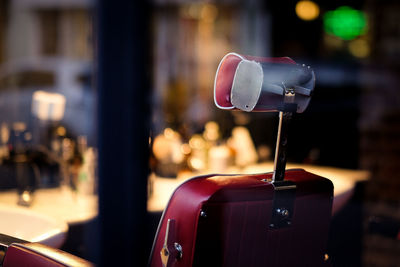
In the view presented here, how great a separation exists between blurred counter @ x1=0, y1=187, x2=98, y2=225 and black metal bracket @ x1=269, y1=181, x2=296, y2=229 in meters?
0.91

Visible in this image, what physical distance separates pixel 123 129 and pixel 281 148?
597mm

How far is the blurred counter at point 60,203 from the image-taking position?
6.34ft

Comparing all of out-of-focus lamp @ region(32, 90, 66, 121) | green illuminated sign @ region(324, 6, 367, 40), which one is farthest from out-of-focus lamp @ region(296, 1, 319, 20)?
out-of-focus lamp @ region(32, 90, 66, 121)

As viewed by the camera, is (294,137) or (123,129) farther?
(294,137)

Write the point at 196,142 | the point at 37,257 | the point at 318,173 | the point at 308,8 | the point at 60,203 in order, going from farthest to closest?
the point at 308,8
the point at 196,142
the point at 60,203
the point at 318,173
the point at 37,257

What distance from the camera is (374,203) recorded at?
3469mm

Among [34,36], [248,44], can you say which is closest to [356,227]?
[248,44]

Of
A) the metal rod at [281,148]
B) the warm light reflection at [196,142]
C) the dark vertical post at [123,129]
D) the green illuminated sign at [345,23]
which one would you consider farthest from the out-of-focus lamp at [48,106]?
the green illuminated sign at [345,23]

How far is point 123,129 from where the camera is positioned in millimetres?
688

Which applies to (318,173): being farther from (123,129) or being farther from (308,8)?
(308,8)

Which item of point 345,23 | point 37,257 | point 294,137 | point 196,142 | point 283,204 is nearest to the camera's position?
point 283,204

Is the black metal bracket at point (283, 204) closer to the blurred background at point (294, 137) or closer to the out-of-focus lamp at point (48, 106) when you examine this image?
the blurred background at point (294, 137)

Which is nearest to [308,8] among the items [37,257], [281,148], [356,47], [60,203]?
[356,47]

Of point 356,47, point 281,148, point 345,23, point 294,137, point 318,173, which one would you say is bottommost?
point 294,137
